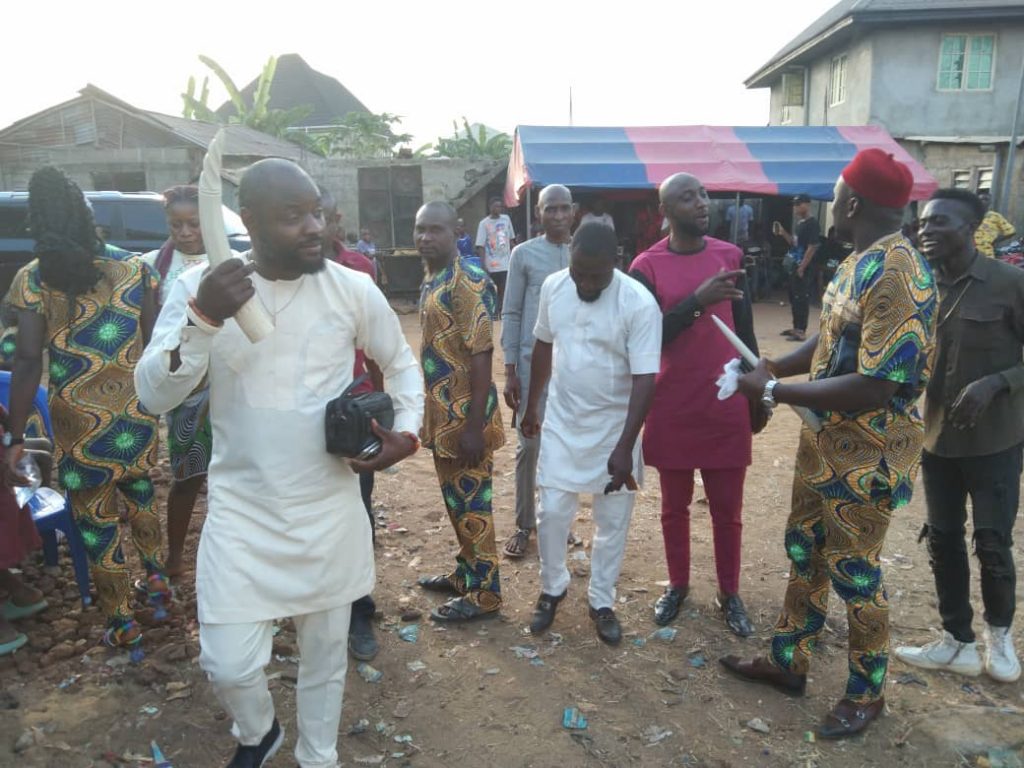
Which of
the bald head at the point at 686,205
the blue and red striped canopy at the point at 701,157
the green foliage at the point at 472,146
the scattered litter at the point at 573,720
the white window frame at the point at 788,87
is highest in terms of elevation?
the white window frame at the point at 788,87

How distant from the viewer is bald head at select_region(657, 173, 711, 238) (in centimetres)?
353

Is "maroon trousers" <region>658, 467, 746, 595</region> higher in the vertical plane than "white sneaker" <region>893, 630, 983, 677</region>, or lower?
higher

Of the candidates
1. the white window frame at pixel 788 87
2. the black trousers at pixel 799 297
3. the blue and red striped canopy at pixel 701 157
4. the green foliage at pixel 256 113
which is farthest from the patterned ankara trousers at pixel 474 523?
the green foliage at pixel 256 113

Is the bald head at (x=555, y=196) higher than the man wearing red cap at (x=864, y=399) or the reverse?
higher

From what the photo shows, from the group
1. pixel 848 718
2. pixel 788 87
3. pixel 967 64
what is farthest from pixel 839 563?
pixel 788 87

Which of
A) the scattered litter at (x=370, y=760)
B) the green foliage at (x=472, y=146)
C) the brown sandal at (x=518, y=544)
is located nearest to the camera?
the scattered litter at (x=370, y=760)

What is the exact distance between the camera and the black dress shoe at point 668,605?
3732 mm

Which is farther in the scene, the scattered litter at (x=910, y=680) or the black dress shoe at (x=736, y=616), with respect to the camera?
the black dress shoe at (x=736, y=616)

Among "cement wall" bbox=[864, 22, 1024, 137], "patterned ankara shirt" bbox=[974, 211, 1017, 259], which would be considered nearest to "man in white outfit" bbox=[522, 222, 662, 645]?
"patterned ankara shirt" bbox=[974, 211, 1017, 259]

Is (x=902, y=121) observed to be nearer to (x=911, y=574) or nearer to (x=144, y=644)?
(x=911, y=574)

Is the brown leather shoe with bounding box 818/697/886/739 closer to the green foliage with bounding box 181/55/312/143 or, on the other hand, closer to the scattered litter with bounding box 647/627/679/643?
the scattered litter with bounding box 647/627/679/643

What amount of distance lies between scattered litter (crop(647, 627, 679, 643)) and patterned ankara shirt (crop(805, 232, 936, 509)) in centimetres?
120

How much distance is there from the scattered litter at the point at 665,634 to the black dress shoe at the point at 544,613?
1.48 ft

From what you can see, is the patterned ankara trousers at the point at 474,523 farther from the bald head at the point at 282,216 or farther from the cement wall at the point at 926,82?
the cement wall at the point at 926,82
